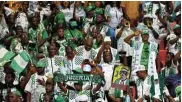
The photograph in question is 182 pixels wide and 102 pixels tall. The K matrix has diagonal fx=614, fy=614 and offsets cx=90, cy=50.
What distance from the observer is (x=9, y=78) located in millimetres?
4715

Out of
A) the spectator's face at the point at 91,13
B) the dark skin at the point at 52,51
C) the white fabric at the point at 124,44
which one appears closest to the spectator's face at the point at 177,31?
the white fabric at the point at 124,44

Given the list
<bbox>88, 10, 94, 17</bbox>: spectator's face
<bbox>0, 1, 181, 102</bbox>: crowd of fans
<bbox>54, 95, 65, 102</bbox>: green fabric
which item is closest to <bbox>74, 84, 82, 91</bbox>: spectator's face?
<bbox>0, 1, 181, 102</bbox>: crowd of fans

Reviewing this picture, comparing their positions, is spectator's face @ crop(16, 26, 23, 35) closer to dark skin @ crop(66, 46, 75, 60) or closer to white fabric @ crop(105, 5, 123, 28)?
dark skin @ crop(66, 46, 75, 60)

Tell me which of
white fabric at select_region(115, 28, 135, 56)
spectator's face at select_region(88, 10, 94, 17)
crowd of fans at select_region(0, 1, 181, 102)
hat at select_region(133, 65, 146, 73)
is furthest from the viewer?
spectator's face at select_region(88, 10, 94, 17)

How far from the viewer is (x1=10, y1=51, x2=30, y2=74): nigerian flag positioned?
4789mm

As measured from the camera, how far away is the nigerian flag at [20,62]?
4.79 m

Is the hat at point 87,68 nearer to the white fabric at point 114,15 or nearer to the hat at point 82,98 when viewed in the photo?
the hat at point 82,98

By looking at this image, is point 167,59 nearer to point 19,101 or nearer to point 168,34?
point 168,34

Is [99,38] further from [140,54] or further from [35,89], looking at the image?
[35,89]

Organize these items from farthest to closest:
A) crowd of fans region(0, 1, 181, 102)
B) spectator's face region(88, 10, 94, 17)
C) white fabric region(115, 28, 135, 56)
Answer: spectator's face region(88, 10, 94, 17) → white fabric region(115, 28, 135, 56) → crowd of fans region(0, 1, 181, 102)

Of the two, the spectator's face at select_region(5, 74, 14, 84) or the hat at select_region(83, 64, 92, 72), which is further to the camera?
the hat at select_region(83, 64, 92, 72)

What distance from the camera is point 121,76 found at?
480cm

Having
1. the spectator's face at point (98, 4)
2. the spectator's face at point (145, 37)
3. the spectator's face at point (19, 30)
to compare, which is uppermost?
the spectator's face at point (98, 4)

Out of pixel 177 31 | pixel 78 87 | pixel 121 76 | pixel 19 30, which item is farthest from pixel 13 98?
pixel 177 31
